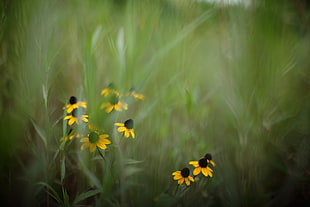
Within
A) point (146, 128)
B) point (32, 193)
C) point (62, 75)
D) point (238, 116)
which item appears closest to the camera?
point (32, 193)

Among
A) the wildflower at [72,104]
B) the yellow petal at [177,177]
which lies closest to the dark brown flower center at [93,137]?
the wildflower at [72,104]

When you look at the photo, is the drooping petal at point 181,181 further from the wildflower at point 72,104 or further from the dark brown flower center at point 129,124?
the wildflower at point 72,104

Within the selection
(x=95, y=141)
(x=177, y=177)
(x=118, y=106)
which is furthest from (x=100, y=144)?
(x=177, y=177)

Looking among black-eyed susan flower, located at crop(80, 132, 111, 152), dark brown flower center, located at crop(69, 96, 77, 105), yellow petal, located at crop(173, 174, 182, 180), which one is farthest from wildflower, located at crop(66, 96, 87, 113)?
yellow petal, located at crop(173, 174, 182, 180)

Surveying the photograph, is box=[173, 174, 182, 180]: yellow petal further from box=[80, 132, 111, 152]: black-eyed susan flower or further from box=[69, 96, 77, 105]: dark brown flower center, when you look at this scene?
box=[69, 96, 77, 105]: dark brown flower center

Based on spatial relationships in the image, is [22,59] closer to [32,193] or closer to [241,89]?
[32,193]

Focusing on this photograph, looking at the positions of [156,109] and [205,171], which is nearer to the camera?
[205,171]

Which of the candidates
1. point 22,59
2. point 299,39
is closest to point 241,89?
point 299,39

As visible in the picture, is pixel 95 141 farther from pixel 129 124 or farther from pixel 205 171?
pixel 205 171
